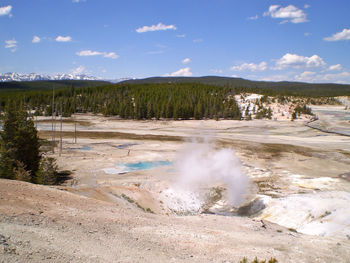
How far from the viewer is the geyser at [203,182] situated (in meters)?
19.3

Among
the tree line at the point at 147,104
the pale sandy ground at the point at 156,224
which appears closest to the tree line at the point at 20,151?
A: the pale sandy ground at the point at 156,224

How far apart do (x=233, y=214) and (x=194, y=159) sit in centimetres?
1467

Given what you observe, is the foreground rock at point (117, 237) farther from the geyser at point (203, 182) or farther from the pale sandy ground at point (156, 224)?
the geyser at point (203, 182)

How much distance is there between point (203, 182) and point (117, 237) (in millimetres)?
14491

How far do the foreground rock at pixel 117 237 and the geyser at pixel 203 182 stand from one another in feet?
18.7

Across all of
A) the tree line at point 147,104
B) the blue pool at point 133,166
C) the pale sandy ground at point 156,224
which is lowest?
the blue pool at point 133,166

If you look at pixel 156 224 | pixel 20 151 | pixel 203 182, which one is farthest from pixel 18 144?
pixel 156 224

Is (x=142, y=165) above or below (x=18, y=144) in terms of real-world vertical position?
below

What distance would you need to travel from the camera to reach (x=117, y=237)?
9.57 metres

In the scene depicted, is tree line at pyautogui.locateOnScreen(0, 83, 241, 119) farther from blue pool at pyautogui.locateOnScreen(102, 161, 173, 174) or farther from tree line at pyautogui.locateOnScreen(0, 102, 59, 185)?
tree line at pyautogui.locateOnScreen(0, 102, 59, 185)

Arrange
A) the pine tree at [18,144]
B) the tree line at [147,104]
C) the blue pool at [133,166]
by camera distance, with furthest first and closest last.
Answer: the tree line at [147,104]
the blue pool at [133,166]
the pine tree at [18,144]

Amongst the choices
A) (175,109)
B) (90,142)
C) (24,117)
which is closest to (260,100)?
(175,109)

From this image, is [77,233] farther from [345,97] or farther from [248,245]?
[345,97]

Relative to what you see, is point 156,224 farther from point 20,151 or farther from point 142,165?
point 142,165
